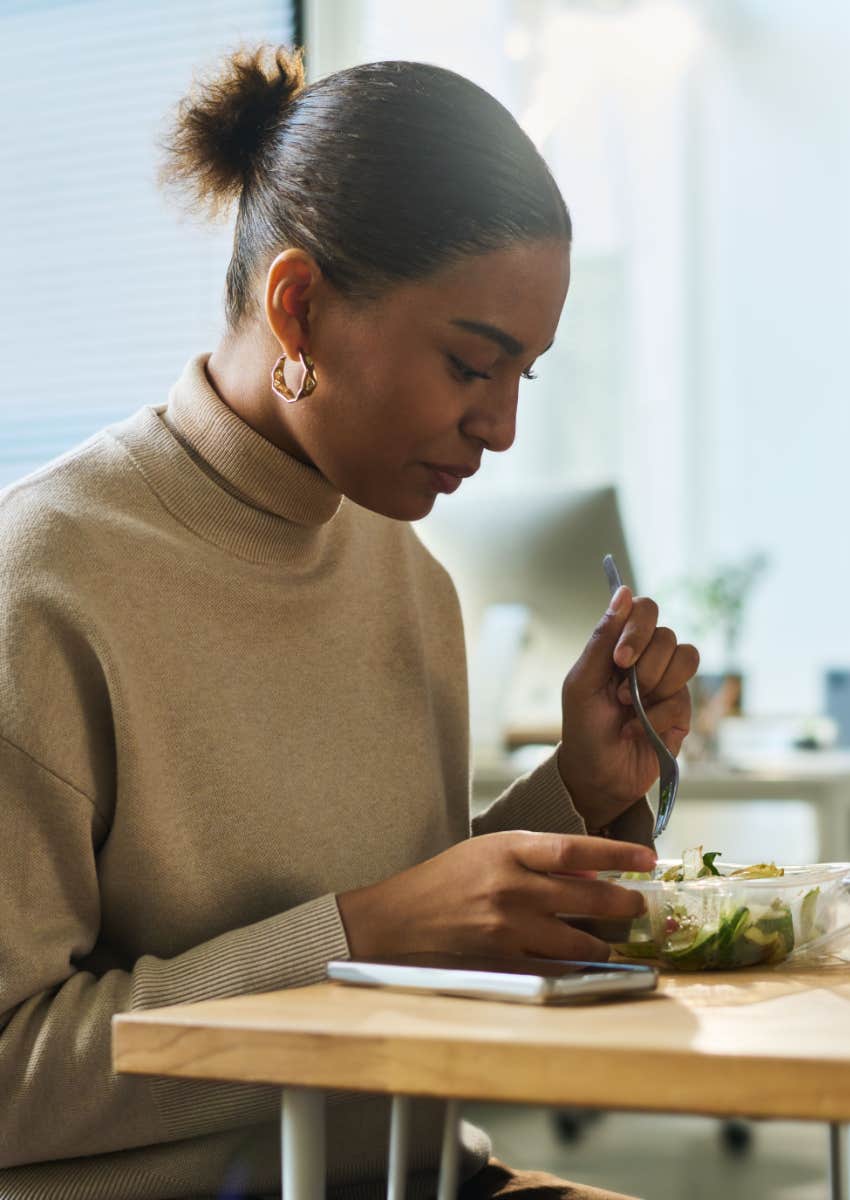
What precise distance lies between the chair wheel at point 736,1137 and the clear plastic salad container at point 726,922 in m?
2.00

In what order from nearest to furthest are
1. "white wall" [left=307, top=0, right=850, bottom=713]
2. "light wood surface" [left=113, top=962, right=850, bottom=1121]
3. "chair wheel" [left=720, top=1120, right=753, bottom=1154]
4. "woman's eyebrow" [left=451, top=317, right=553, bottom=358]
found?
"light wood surface" [left=113, top=962, right=850, bottom=1121] < "woman's eyebrow" [left=451, top=317, right=553, bottom=358] < "chair wheel" [left=720, top=1120, right=753, bottom=1154] < "white wall" [left=307, top=0, right=850, bottom=713]

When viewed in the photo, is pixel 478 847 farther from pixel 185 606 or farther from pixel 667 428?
pixel 667 428

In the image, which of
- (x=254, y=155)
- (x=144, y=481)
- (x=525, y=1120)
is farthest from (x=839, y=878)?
(x=525, y=1120)

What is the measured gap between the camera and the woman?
796mm

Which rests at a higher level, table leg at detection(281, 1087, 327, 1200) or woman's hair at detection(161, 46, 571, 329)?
woman's hair at detection(161, 46, 571, 329)

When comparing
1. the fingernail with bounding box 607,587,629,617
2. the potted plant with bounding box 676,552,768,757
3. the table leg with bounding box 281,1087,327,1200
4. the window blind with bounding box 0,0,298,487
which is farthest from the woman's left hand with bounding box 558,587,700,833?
the window blind with bounding box 0,0,298,487

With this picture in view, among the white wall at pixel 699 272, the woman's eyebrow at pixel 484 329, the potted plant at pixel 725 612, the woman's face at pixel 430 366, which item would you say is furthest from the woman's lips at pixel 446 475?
the white wall at pixel 699 272

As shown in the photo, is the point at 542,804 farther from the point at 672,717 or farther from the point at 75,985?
the point at 75,985

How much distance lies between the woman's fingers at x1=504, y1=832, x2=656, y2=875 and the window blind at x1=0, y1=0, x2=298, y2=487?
2861 millimetres

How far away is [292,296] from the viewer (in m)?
0.97

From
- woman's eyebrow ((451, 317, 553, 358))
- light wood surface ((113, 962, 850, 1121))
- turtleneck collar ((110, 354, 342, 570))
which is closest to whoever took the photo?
light wood surface ((113, 962, 850, 1121))

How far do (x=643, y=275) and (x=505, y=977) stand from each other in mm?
3344

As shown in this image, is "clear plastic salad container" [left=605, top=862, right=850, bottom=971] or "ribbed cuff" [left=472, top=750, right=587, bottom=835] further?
"ribbed cuff" [left=472, top=750, right=587, bottom=835]

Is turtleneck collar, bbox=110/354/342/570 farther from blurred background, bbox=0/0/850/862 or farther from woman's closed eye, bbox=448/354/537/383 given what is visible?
blurred background, bbox=0/0/850/862
